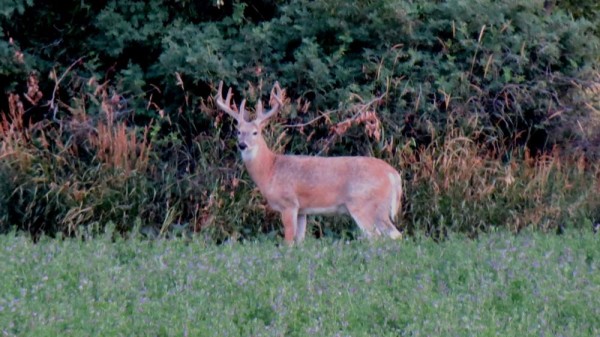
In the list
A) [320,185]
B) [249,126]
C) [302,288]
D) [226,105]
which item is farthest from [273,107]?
[302,288]

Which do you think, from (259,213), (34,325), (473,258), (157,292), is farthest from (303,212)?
(34,325)

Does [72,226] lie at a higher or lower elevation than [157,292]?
lower

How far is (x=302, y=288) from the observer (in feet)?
27.1

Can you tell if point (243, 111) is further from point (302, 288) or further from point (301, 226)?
point (302, 288)

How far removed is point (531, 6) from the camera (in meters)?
14.2

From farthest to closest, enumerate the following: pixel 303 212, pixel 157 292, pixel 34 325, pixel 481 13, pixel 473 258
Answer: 1. pixel 481 13
2. pixel 303 212
3. pixel 473 258
4. pixel 157 292
5. pixel 34 325

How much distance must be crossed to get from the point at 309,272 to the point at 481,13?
6.26 meters

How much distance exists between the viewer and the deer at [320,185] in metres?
12.0

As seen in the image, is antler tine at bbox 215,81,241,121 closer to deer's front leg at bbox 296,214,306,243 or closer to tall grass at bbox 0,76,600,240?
tall grass at bbox 0,76,600,240

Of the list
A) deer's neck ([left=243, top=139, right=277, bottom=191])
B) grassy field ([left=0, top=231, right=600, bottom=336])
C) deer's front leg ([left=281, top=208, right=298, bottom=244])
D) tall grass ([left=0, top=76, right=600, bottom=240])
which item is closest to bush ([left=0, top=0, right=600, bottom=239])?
tall grass ([left=0, top=76, right=600, bottom=240])

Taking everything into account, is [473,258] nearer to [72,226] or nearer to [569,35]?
[72,226]

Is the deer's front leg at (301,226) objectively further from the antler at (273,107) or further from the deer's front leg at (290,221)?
the antler at (273,107)

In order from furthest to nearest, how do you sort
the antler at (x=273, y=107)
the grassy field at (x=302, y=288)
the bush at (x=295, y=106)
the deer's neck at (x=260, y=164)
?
the bush at (x=295, y=106)
the deer's neck at (x=260, y=164)
the antler at (x=273, y=107)
the grassy field at (x=302, y=288)

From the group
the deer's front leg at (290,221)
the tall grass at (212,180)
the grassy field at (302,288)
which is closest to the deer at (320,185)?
the deer's front leg at (290,221)
